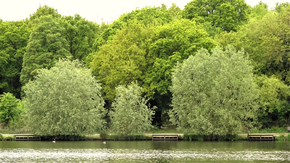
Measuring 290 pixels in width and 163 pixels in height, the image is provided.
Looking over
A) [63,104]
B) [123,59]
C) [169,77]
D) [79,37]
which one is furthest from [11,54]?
[169,77]

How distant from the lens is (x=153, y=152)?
155ft

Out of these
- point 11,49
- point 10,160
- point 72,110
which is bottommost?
point 10,160

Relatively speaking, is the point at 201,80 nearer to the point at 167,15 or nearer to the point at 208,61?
the point at 208,61

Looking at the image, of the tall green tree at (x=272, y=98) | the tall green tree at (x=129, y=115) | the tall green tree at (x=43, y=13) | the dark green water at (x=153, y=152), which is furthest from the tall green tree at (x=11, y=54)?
the tall green tree at (x=272, y=98)

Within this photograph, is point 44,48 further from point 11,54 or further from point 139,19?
point 139,19

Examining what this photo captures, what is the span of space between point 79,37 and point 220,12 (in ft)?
76.8

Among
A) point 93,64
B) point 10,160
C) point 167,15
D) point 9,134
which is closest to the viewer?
point 10,160

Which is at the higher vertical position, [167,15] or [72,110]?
[167,15]

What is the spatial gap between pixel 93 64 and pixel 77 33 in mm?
17852

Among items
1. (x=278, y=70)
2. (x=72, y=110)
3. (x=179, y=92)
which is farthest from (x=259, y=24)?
(x=72, y=110)

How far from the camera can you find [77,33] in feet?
286

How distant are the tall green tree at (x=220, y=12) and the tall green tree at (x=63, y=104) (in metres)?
23.6

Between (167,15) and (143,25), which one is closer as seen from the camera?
(143,25)

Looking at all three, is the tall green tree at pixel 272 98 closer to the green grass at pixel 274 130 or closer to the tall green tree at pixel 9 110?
the green grass at pixel 274 130
